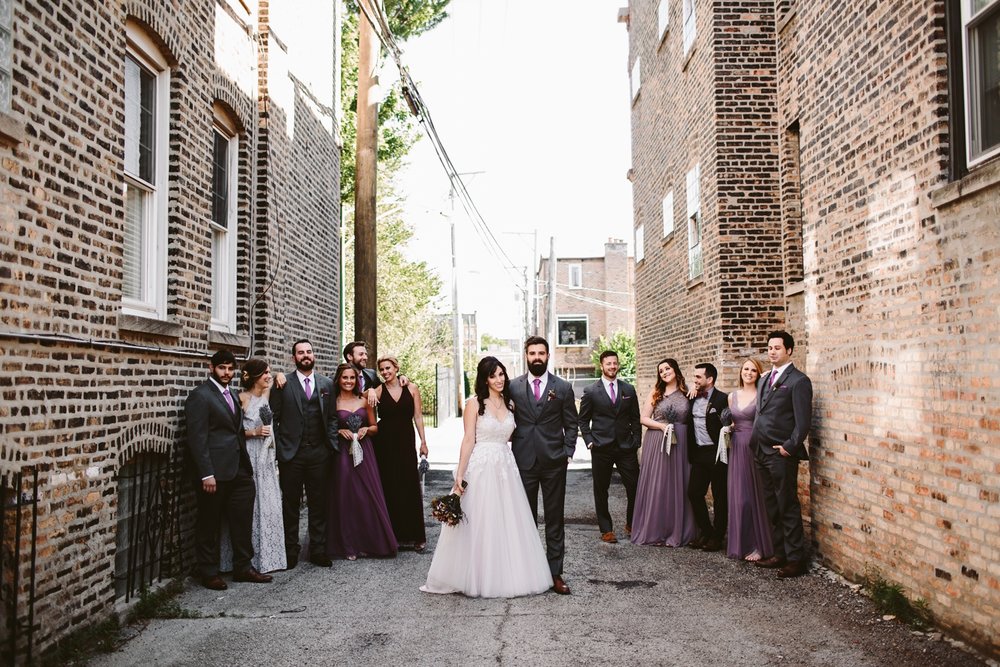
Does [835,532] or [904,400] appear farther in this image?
[835,532]

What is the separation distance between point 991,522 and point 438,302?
29877mm

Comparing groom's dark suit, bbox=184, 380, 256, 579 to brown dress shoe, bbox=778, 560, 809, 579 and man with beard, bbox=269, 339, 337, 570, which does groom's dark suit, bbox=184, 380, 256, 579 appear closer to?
man with beard, bbox=269, 339, 337, 570

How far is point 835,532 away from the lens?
739 centimetres

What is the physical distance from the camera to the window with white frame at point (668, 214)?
14723 mm

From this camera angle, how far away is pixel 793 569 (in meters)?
7.45

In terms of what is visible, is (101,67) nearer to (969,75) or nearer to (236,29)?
(236,29)

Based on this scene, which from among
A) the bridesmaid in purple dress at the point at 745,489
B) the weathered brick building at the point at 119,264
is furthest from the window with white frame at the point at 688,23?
the bridesmaid in purple dress at the point at 745,489

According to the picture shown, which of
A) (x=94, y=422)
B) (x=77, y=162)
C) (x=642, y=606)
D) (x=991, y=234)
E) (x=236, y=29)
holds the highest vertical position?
(x=236, y=29)

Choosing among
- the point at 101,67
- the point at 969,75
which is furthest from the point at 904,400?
the point at 101,67

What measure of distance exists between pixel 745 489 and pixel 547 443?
233 cm

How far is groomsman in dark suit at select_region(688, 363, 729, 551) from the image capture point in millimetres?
9023

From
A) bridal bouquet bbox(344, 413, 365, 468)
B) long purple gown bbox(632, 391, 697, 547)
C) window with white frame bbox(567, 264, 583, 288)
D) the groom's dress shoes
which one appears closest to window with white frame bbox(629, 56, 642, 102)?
long purple gown bbox(632, 391, 697, 547)

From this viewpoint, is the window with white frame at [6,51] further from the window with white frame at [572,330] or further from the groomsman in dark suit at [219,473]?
the window with white frame at [572,330]

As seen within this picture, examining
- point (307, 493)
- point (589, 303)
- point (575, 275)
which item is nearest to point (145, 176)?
point (307, 493)
